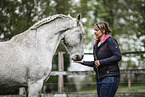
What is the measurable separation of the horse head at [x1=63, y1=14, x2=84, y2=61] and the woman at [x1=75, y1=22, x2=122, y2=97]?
0.26 m

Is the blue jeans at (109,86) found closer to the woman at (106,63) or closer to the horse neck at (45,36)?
the woman at (106,63)

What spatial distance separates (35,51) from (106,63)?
1.01 meters

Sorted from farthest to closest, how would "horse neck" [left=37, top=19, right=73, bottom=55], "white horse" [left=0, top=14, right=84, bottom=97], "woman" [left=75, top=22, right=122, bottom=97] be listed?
"horse neck" [left=37, top=19, right=73, bottom=55]
"woman" [left=75, top=22, right=122, bottom=97]
"white horse" [left=0, top=14, right=84, bottom=97]

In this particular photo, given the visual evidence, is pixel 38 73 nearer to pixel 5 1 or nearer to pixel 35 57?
pixel 35 57

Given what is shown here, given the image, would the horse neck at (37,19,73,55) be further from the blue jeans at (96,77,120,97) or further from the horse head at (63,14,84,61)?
the blue jeans at (96,77,120,97)

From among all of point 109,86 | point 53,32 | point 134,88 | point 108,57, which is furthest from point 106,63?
point 134,88

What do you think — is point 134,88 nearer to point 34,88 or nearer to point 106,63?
point 106,63

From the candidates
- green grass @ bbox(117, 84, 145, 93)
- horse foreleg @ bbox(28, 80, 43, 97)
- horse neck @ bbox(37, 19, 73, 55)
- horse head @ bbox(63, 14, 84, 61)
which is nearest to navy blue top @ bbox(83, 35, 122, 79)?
horse head @ bbox(63, 14, 84, 61)

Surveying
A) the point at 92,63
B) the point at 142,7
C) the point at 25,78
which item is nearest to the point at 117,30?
the point at 142,7

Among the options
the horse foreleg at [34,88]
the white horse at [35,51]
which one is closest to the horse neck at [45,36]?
the white horse at [35,51]

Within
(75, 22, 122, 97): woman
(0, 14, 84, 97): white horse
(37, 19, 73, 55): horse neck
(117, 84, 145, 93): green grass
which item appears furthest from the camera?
(117, 84, 145, 93): green grass

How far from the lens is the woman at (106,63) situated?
6.44 feet

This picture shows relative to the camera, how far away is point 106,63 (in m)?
2.01

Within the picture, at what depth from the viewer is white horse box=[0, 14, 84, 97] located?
6.09 feet
